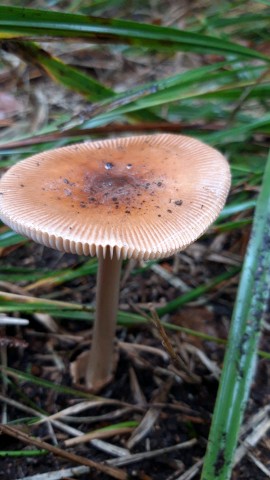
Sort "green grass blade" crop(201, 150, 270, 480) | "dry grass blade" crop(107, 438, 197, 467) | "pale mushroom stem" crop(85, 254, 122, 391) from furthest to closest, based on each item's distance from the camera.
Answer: "pale mushroom stem" crop(85, 254, 122, 391) → "dry grass blade" crop(107, 438, 197, 467) → "green grass blade" crop(201, 150, 270, 480)

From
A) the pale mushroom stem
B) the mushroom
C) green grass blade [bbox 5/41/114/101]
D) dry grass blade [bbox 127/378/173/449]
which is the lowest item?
dry grass blade [bbox 127/378/173/449]

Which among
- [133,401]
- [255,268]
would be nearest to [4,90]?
[133,401]

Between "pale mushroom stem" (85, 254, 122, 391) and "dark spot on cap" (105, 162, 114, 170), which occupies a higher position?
"dark spot on cap" (105, 162, 114, 170)

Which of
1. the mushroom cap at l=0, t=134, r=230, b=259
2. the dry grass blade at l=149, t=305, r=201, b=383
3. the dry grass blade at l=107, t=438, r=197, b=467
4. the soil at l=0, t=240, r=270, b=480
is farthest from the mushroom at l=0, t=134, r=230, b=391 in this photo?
the dry grass blade at l=107, t=438, r=197, b=467

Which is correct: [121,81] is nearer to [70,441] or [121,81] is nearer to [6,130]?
[6,130]

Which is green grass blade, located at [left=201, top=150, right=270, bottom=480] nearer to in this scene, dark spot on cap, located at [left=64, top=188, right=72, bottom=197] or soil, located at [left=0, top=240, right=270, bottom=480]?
soil, located at [left=0, top=240, right=270, bottom=480]

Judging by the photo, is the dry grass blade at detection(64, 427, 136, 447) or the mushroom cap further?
the dry grass blade at detection(64, 427, 136, 447)
